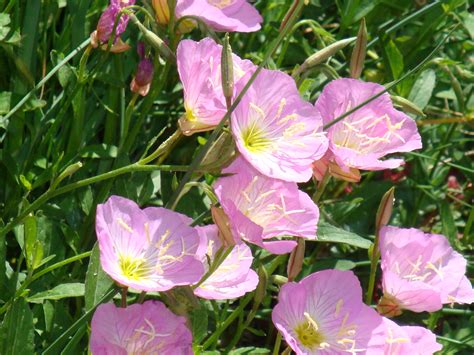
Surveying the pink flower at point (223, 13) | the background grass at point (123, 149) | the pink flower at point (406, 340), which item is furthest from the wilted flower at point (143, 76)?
the pink flower at point (406, 340)

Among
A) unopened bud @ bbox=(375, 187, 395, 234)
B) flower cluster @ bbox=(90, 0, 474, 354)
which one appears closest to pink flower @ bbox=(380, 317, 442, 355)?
flower cluster @ bbox=(90, 0, 474, 354)

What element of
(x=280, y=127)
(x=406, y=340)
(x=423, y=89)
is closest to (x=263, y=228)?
(x=280, y=127)

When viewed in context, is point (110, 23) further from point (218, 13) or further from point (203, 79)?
point (203, 79)

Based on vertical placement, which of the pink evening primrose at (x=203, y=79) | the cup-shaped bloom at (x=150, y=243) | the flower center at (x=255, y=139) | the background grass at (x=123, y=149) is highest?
the pink evening primrose at (x=203, y=79)

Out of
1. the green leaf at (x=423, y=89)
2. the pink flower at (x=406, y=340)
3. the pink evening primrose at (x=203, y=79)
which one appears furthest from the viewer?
the green leaf at (x=423, y=89)

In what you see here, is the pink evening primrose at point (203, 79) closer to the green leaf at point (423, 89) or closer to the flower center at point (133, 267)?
the flower center at point (133, 267)

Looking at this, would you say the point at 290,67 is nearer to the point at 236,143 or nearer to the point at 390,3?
the point at 390,3
